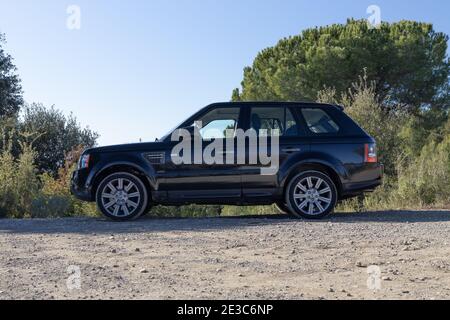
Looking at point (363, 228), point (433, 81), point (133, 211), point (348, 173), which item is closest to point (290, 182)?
point (348, 173)

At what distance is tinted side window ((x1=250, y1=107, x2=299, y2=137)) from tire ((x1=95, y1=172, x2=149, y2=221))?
2.12 meters

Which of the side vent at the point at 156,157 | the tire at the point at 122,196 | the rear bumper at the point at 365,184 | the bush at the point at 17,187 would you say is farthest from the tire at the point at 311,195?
the bush at the point at 17,187

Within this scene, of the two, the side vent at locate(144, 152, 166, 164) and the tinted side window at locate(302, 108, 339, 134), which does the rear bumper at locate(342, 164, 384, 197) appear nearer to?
the tinted side window at locate(302, 108, 339, 134)

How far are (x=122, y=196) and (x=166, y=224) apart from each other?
38.8 inches

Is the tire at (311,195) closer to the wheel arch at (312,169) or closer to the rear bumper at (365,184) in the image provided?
the wheel arch at (312,169)

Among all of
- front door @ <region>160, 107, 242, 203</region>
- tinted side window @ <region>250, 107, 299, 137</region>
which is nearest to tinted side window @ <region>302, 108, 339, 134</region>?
tinted side window @ <region>250, 107, 299, 137</region>

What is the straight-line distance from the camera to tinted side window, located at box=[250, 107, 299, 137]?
9711 millimetres

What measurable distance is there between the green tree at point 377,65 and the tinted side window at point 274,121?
16.3 meters

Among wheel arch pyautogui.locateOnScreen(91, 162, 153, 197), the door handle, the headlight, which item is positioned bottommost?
wheel arch pyautogui.locateOnScreen(91, 162, 153, 197)

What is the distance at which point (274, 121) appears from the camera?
9.81 m

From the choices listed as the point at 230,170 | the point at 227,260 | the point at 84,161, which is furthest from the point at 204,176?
the point at 227,260

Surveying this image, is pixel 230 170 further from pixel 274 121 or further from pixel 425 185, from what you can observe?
pixel 425 185

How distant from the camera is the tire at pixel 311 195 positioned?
955 centimetres

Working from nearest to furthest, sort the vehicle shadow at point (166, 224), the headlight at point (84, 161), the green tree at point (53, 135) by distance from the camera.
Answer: the vehicle shadow at point (166, 224), the headlight at point (84, 161), the green tree at point (53, 135)
